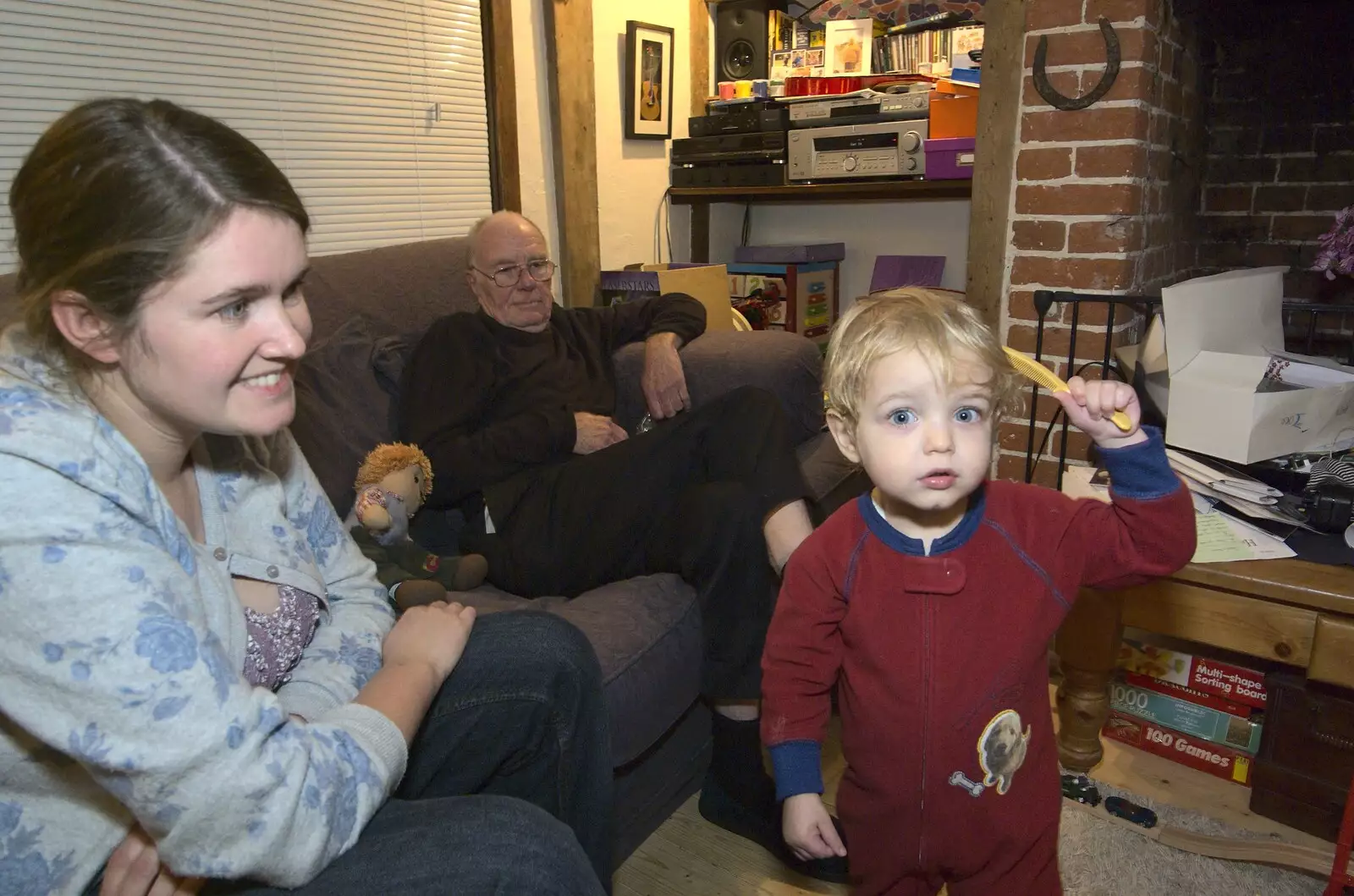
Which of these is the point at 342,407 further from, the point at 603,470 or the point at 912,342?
the point at 912,342

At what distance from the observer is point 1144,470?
89 cm

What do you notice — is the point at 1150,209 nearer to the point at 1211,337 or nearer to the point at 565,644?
the point at 1211,337

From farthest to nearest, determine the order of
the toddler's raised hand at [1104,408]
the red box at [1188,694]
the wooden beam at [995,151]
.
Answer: the wooden beam at [995,151]
the red box at [1188,694]
the toddler's raised hand at [1104,408]

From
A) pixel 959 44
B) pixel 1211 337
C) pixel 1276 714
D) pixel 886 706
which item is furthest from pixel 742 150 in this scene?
pixel 886 706

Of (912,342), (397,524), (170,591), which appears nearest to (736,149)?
(397,524)

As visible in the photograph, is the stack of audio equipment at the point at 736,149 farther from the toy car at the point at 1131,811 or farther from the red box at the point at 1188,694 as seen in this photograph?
the toy car at the point at 1131,811

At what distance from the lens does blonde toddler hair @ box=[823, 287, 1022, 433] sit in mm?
910

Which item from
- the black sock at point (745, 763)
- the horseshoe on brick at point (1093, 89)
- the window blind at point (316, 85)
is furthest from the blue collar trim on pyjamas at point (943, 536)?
the window blind at point (316, 85)

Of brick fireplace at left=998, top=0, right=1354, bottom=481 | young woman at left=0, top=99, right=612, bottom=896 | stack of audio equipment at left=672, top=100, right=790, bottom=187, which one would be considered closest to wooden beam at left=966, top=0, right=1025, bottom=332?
brick fireplace at left=998, top=0, right=1354, bottom=481

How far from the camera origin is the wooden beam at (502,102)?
255 centimetres

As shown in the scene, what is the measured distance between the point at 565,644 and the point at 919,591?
419 millimetres

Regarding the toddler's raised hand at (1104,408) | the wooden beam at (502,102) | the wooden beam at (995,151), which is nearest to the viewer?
the toddler's raised hand at (1104,408)

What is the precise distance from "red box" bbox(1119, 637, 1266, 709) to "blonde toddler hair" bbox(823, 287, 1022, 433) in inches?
40.1

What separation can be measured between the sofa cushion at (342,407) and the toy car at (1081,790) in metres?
1.41
